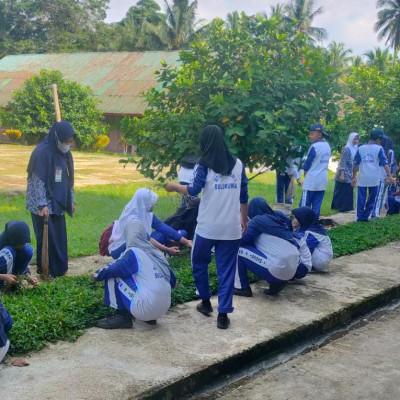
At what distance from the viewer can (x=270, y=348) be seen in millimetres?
4762

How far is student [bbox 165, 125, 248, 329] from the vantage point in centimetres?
482

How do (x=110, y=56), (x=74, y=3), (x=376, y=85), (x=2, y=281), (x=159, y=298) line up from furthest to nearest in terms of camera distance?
1. (x=74, y=3)
2. (x=110, y=56)
3. (x=376, y=85)
4. (x=2, y=281)
5. (x=159, y=298)

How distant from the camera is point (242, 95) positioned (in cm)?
770

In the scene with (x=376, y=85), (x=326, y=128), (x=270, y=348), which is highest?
(x=376, y=85)

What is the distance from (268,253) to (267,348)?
1.21m

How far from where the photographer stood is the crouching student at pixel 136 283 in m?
4.64

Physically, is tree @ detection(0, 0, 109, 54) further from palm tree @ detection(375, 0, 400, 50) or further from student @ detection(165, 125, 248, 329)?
student @ detection(165, 125, 248, 329)

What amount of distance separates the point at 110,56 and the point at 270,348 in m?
35.3

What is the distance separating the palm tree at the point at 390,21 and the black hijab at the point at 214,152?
1830 inches

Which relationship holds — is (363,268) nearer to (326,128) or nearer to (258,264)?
(258,264)

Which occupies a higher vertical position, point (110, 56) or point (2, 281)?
point (110, 56)

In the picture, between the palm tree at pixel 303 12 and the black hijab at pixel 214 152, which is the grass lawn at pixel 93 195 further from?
the palm tree at pixel 303 12

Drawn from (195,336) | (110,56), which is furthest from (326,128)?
(110,56)

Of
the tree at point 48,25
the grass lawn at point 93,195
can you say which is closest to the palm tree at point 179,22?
the tree at point 48,25
